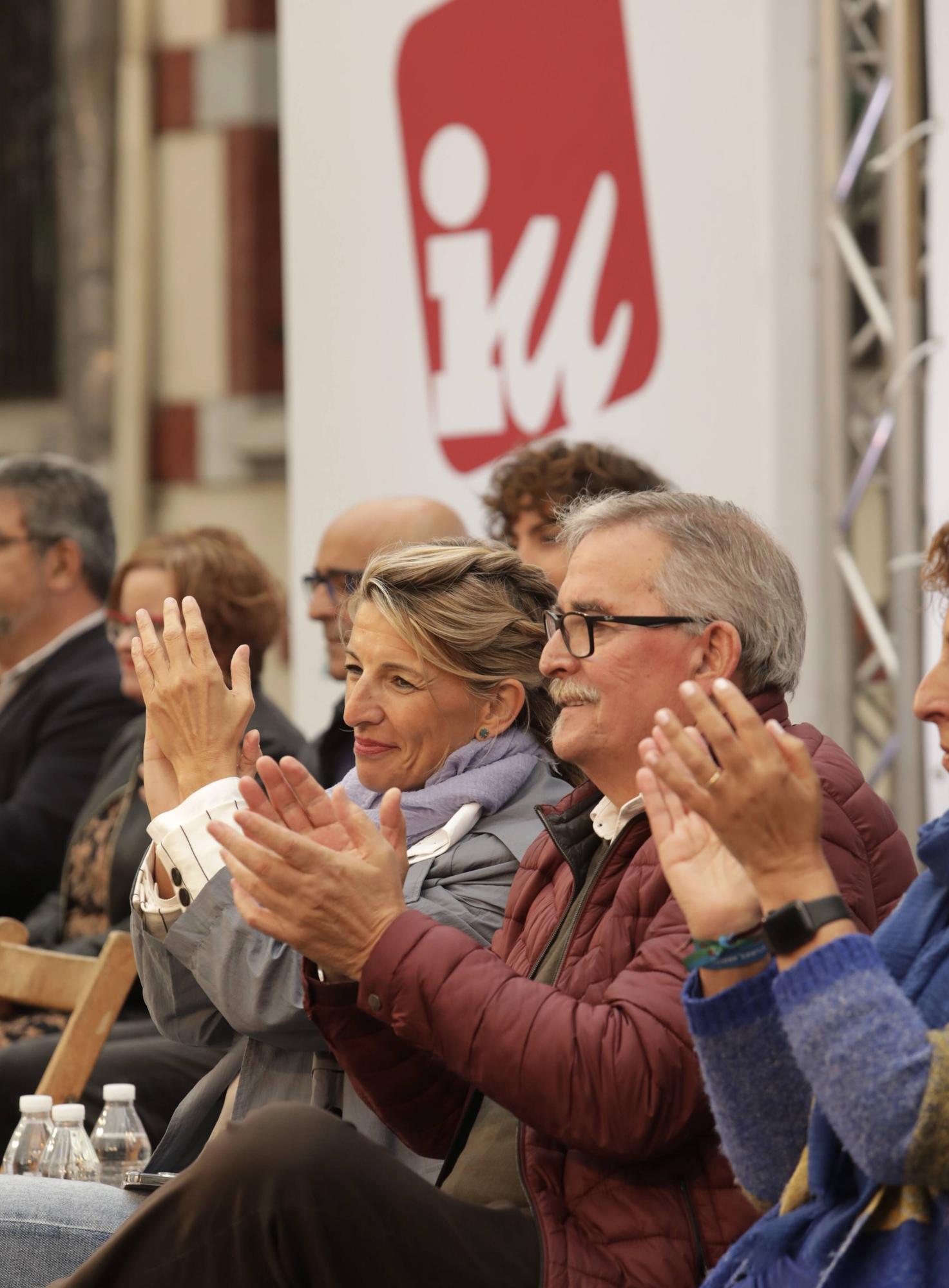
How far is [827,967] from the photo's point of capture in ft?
5.28

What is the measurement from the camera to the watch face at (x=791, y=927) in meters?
1.63

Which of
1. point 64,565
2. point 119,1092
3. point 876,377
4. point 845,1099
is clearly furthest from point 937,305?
point 845,1099

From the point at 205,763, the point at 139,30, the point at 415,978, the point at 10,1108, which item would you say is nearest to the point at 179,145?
the point at 139,30

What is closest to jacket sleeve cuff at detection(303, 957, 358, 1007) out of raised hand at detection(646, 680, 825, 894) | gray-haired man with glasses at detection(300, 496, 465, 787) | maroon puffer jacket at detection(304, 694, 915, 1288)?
maroon puffer jacket at detection(304, 694, 915, 1288)

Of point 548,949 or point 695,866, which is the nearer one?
point 695,866

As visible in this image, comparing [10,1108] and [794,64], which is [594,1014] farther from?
[794,64]

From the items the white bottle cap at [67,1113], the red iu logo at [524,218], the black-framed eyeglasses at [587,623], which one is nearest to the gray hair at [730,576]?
the black-framed eyeglasses at [587,623]

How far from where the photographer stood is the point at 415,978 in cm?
198

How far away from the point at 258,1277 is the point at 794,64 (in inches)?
128

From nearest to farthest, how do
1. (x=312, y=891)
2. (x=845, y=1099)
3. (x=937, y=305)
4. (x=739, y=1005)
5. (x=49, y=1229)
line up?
1. (x=845, y=1099)
2. (x=739, y=1005)
3. (x=312, y=891)
4. (x=49, y=1229)
5. (x=937, y=305)

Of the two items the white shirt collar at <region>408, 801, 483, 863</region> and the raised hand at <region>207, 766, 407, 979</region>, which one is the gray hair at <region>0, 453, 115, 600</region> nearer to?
the white shirt collar at <region>408, 801, 483, 863</region>

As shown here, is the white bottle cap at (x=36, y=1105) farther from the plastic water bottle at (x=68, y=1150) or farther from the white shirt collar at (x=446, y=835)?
the white shirt collar at (x=446, y=835)

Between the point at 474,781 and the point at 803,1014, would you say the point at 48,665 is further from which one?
the point at 803,1014

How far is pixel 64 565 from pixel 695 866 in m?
3.33
